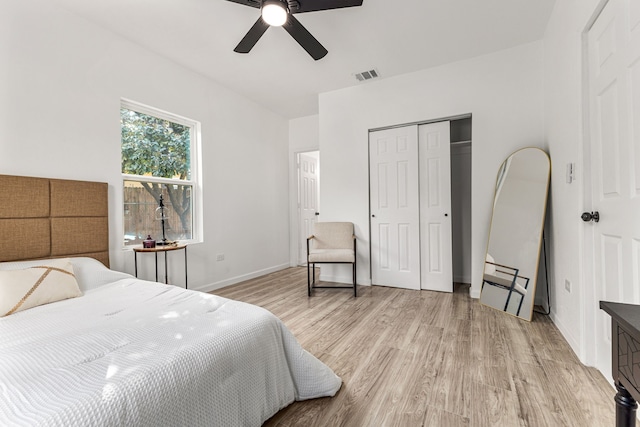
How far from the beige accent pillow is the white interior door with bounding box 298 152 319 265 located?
362 centimetres

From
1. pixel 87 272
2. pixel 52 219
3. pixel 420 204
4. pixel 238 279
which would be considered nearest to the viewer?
pixel 87 272

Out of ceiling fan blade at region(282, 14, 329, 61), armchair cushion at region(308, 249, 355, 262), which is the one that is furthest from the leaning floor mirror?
ceiling fan blade at region(282, 14, 329, 61)

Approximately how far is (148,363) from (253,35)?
2329mm

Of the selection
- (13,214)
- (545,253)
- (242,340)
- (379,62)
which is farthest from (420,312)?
(13,214)

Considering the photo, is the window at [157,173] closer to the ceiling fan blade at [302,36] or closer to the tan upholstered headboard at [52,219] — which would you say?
the tan upholstered headboard at [52,219]

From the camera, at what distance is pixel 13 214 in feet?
6.63

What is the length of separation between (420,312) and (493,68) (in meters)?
2.75

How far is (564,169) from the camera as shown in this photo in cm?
214

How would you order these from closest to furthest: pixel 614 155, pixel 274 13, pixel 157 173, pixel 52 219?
pixel 614 155 < pixel 274 13 < pixel 52 219 < pixel 157 173

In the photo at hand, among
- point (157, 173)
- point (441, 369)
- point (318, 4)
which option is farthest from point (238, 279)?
point (318, 4)

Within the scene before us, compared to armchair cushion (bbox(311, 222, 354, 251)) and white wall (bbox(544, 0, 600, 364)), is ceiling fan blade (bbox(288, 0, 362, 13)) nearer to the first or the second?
white wall (bbox(544, 0, 600, 364))

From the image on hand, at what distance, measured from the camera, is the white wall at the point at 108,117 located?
215 centimetres

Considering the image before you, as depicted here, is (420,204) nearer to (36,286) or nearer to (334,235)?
(334,235)

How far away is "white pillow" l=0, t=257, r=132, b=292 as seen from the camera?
194 cm
